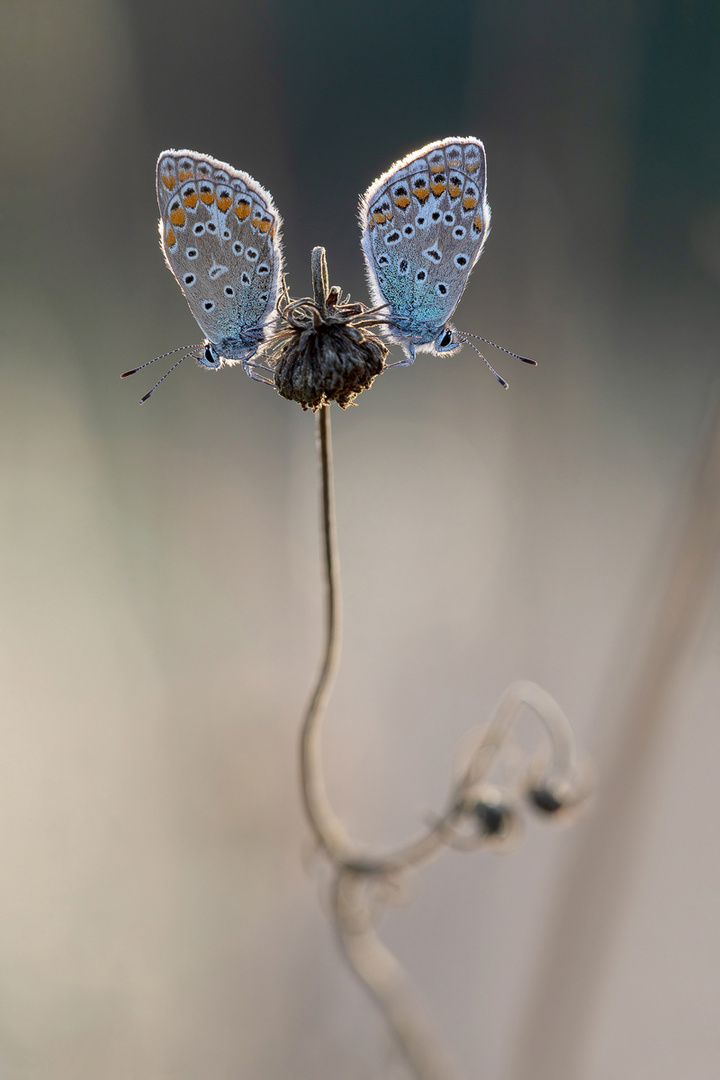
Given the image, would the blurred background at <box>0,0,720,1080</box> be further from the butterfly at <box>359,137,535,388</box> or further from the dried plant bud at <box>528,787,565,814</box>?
the butterfly at <box>359,137,535,388</box>

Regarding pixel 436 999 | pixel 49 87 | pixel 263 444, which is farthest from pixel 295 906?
pixel 49 87

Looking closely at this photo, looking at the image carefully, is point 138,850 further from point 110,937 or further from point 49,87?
point 49,87

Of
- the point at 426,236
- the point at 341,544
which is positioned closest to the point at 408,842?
the point at 426,236

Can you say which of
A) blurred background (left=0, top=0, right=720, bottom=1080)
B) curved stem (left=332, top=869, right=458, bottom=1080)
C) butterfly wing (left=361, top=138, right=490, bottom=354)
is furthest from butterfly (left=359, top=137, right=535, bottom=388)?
curved stem (left=332, top=869, right=458, bottom=1080)

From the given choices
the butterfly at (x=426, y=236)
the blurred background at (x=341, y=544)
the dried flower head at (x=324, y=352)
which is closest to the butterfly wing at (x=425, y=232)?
the butterfly at (x=426, y=236)

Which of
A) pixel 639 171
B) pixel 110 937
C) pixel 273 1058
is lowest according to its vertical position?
pixel 273 1058

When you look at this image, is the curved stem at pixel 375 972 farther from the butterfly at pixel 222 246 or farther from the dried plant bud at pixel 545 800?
the butterfly at pixel 222 246

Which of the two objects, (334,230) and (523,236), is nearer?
(523,236)
